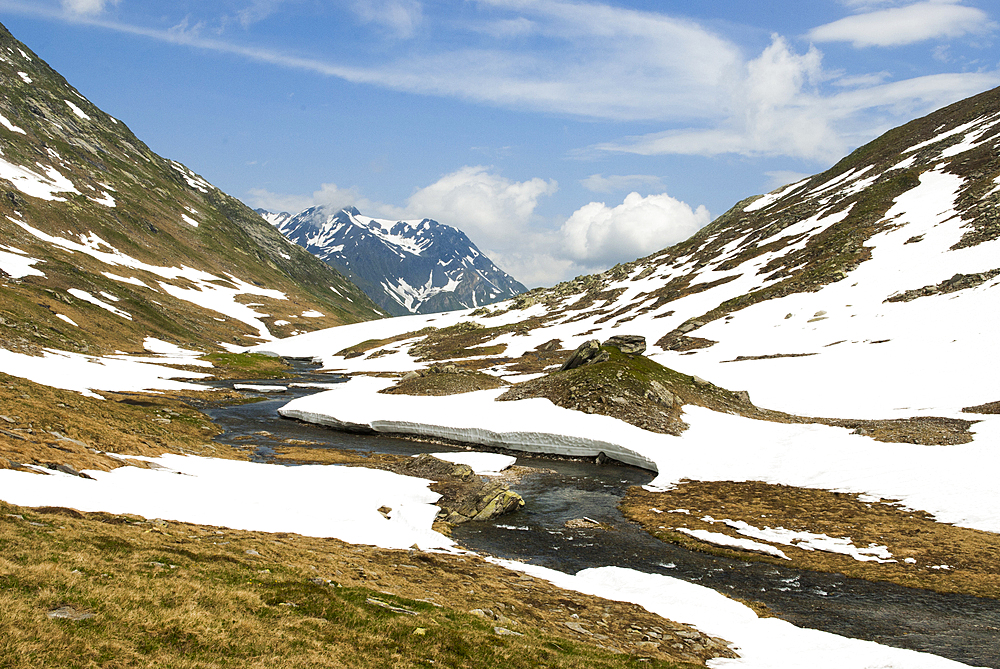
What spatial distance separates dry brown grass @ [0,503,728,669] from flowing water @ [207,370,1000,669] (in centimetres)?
510

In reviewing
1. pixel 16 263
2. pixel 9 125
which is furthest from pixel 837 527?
pixel 9 125

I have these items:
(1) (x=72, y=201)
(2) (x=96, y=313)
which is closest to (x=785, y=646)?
(2) (x=96, y=313)

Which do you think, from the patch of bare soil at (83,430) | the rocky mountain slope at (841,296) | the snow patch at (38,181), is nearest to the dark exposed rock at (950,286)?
the rocky mountain slope at (841,296)

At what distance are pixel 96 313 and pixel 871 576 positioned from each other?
114106 millimetres

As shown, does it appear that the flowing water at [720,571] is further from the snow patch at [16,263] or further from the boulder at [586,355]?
the snow patch at [16,263]

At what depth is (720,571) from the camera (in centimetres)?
2159

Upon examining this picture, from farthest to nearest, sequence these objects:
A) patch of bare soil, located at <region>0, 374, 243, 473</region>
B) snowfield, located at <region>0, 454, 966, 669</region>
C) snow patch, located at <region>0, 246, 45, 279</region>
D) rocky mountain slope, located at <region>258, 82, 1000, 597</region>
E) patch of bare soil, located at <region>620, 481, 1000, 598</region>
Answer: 1. snow patch, located at <region>0, 246, 45, 279</region>
2. rocky mountain slope, located at <region>258, 82, 1000, 597</region>
3. patch of bare soil, located at <region>0, 374, 243, 473</region>
4. patch of bare soil, located at <region>620, 481, 1000, 598</region>
5. snowfield, located at <region>0, 454, 966, 669</region>

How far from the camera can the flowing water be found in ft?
53.4

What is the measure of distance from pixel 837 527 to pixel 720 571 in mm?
7687

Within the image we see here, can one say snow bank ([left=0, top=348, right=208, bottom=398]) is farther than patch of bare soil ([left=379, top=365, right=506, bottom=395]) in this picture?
No

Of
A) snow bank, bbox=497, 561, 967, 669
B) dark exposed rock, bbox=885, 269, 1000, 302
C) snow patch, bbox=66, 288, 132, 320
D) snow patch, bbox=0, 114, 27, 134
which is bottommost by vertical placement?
snow bank, bbox=497, 561, 967, 669

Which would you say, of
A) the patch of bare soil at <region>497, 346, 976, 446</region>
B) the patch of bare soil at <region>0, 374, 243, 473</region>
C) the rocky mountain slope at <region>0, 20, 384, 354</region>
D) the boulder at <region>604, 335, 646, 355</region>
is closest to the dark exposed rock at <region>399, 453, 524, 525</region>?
the patch of bare soil at <region>0, 374, 243, 473</region>

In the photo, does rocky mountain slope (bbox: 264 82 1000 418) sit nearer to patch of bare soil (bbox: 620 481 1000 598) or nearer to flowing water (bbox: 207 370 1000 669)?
patch of bare soil (bbox: 620 481 1000 598)

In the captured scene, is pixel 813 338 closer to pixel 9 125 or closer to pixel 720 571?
pixel 720 571
